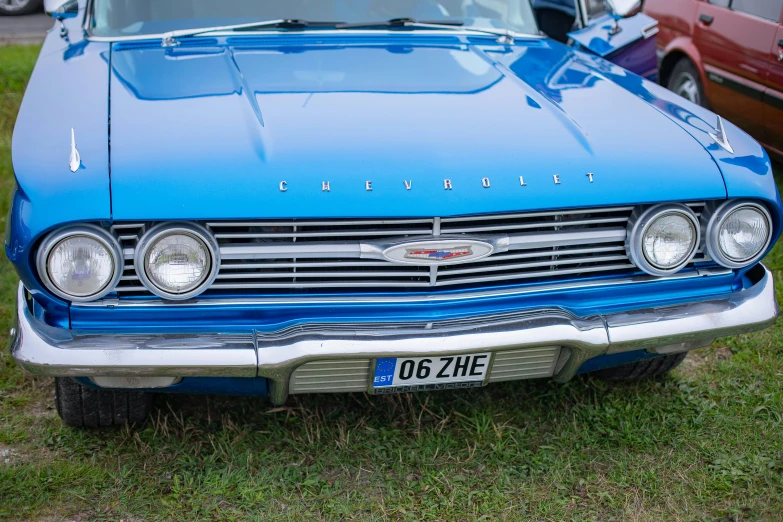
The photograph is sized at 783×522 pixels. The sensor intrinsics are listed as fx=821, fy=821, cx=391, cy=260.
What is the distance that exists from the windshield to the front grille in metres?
1.32

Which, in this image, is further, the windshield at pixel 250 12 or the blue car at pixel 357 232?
the windshield at pixel 250 12

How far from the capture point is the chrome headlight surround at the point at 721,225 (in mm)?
2482

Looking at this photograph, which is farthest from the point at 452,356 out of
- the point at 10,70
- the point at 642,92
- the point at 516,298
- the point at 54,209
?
the point at 10,70

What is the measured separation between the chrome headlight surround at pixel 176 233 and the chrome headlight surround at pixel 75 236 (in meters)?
0.05

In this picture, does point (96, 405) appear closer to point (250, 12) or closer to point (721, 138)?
point (250, 12)

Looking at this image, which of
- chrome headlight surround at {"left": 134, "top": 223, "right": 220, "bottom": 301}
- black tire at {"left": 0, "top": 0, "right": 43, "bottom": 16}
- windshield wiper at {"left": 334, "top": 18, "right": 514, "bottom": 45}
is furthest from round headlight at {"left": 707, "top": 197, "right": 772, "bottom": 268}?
black tire at {"left": 0, "top": 0, "right": 43, "bottom": 16}

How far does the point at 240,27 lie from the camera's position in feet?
10.6

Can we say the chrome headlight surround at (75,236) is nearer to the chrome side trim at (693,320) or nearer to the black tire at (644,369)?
the chrome side trim at (693,320)

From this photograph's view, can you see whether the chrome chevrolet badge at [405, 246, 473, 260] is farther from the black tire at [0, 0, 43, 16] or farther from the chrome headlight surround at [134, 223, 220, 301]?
the black tire at [0, 0, 43, 16]

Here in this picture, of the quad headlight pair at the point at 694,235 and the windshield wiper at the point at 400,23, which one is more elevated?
the windshield wiper at the point at 400,23

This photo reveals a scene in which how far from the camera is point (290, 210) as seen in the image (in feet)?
7.16

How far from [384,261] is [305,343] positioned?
0.32 meters

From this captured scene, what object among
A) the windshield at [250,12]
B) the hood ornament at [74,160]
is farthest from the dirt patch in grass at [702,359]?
the hood ornament at [74,160]

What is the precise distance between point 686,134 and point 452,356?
1.06 m
